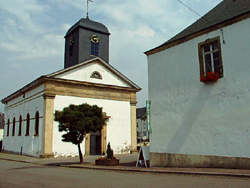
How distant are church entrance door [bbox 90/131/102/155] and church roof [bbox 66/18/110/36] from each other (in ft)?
37.6

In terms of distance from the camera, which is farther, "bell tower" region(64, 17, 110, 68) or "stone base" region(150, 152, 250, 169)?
"bell tower" region(64, 17, 110, 68)

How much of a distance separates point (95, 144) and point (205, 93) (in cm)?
1511

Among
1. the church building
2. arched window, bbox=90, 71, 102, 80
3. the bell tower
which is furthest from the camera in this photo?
the bell tower

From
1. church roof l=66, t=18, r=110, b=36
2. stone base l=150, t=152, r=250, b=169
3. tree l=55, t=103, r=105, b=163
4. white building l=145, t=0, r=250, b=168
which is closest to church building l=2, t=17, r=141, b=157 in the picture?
church roof l=66, t=18, r=110, b=36

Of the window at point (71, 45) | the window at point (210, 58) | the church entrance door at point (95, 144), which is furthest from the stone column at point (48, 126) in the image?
the window at point (210, 58)

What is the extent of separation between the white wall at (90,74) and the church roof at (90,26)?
5050mm

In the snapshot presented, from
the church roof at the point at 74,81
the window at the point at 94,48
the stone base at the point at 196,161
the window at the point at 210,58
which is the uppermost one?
the window at the point at 94,48

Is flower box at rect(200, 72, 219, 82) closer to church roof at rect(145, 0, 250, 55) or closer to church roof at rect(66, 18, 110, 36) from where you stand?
church roof at rect(145, 0, 250, 55)

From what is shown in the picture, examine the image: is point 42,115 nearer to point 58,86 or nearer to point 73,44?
point 58,86

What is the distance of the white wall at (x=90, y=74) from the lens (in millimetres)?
23286

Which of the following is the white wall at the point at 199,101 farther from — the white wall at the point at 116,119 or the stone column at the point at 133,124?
the stone column at the point at 133,124

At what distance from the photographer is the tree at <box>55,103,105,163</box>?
50.1ft

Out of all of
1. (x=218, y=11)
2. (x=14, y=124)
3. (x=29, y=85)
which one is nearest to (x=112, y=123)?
(x=29, y=85)

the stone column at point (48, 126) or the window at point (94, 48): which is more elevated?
the window at point (94, 48)
